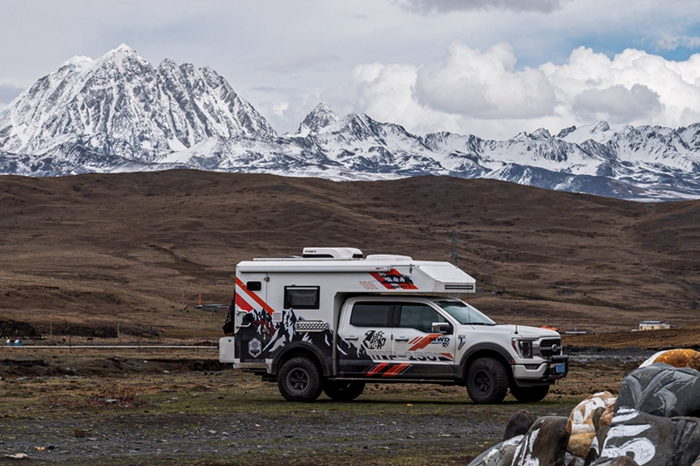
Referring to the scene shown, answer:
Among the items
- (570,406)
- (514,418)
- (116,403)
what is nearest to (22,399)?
(116,403)

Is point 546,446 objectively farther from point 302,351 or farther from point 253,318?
point 253,318

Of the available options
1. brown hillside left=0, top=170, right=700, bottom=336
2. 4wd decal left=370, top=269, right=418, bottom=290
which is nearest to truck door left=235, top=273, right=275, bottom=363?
4wd decal left=370, top=269, right=418, bottom=290

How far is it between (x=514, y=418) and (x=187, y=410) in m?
8.38

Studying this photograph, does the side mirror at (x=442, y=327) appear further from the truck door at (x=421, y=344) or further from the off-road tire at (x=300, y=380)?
the off-road tire at (x=300, y=380)

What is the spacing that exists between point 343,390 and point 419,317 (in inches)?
98.4

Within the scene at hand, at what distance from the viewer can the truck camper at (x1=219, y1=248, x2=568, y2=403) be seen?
19203 mm

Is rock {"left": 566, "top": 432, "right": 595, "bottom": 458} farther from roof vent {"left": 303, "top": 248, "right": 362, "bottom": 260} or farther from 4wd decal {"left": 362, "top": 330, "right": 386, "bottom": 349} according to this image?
roof vent {"left": 303, "top": 248, "right": 362, "bottom": 260}

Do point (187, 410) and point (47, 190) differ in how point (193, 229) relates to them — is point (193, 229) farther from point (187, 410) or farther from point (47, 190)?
point (187, 410)

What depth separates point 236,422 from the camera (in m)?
15.7

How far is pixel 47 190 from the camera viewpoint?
572 ft

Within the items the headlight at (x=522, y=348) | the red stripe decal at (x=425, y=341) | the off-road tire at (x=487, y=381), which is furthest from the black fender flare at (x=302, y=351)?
the headlight at (x=522, y=348)

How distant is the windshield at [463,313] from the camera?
64.5 ft

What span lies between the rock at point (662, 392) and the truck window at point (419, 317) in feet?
33.9

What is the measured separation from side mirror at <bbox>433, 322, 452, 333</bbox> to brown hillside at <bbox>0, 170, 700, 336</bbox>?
4110cm
